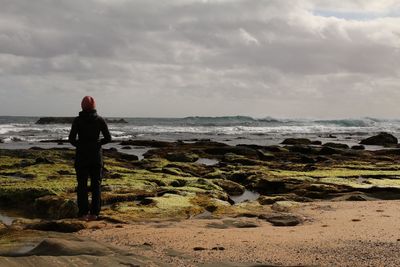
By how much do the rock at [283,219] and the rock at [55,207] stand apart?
402cm

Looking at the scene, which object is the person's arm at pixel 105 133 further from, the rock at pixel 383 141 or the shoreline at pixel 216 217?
the rock at pixel 383 141

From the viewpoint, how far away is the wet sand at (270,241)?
20.5 ft

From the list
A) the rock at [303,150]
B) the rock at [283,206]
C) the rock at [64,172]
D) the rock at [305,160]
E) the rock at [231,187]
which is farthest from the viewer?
the rock at [303,150]

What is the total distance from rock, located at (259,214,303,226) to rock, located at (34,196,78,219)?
4021 millimetres

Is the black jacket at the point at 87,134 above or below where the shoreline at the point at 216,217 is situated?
above

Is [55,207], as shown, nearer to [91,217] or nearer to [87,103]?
[91,217]

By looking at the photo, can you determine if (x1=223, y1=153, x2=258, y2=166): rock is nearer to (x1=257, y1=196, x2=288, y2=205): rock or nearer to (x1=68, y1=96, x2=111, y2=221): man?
(x1=257, y1=196, x2=288, y2=205): rock

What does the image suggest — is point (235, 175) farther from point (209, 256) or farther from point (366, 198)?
point (209, 256)

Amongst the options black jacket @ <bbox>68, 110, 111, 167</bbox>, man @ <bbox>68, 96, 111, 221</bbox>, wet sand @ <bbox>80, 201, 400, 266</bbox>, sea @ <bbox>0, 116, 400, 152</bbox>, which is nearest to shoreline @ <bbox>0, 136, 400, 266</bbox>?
wet sand @ <bbox>80, 201, 400, 266</bbox>

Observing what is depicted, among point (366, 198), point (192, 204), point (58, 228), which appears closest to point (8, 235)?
point (58, 228)

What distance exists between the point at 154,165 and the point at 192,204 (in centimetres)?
1022

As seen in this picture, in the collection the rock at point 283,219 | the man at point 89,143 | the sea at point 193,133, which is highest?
the man at point 89,143

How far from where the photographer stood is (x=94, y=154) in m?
9.48

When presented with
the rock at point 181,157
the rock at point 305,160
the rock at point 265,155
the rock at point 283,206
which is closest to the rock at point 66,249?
Answer: the rock at point 283,206
